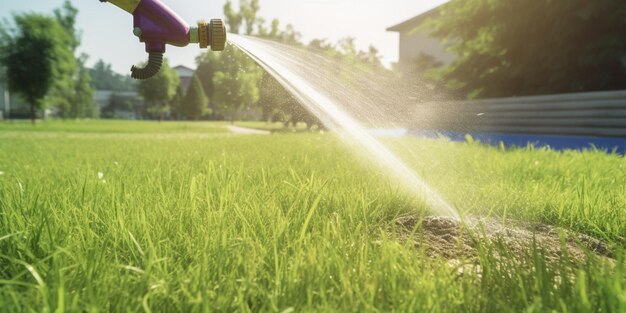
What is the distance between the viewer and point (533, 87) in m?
12.0

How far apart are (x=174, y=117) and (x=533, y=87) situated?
271ft

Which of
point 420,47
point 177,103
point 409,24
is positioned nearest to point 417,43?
point 420,47

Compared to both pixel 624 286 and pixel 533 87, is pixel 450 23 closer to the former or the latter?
pixel 533 87

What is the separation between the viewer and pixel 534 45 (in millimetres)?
11289

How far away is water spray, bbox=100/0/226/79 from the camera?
212 cm

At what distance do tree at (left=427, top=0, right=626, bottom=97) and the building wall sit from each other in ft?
45.9

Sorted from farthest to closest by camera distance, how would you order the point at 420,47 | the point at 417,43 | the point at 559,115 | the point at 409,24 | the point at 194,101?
the point at 194,101 < the point at 409,24 < the point at 417,43 < the point at 420,47 < the point at 559,115

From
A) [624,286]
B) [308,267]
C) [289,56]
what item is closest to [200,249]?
[308,267]

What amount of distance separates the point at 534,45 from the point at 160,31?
11.6 meters

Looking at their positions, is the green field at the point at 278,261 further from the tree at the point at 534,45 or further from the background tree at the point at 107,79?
the background tree at the point at 107,79

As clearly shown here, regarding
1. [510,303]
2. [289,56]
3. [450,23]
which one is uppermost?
[450,23]

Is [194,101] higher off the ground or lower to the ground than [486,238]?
higher

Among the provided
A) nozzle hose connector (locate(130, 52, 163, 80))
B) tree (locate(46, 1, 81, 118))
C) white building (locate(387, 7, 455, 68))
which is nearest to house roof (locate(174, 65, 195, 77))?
tree (locate(46, 1, 81, 118))

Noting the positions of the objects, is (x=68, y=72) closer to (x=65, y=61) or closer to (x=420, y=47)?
(x=65, y=61)
